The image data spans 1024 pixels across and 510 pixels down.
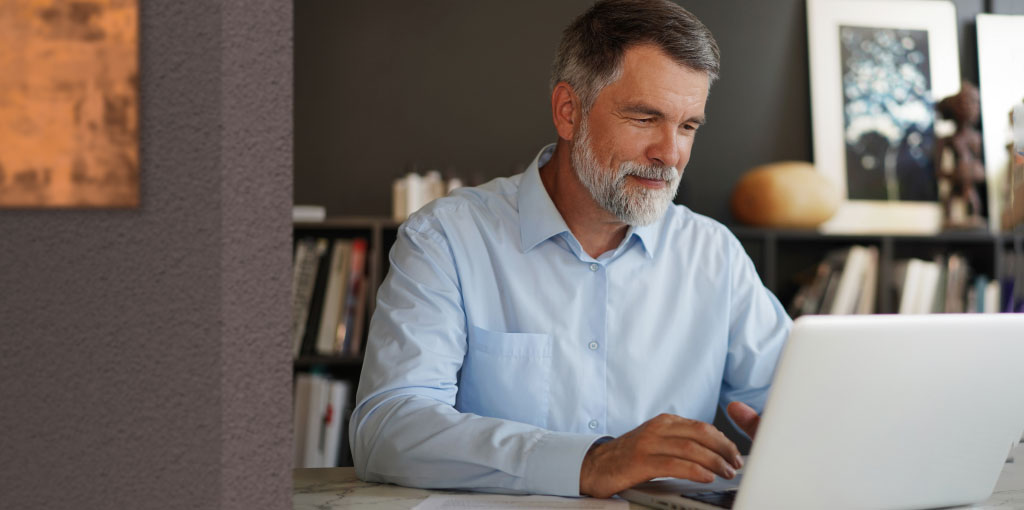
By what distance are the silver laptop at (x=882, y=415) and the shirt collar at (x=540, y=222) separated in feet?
2.14

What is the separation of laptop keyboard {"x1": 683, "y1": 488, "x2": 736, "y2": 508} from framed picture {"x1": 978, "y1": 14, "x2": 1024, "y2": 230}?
2728mm

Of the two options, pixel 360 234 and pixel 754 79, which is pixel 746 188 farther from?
pixel 360 234

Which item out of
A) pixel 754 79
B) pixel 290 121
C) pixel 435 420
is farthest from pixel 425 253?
pixel 754 79

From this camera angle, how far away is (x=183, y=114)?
2.72ft

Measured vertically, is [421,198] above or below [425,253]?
above

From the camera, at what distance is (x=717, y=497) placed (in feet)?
3.51

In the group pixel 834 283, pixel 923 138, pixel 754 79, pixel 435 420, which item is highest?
pixel 754 79

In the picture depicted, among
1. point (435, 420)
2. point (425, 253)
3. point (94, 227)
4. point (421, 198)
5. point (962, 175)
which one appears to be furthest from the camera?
point (962, 175)

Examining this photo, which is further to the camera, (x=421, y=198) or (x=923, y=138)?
(x=923, y=138)

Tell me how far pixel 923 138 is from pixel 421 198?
1805 millimetres

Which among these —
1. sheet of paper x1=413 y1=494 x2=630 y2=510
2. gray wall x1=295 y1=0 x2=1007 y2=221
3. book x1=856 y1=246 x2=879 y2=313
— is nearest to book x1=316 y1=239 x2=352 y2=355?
gray wall x1=295 y1=0 x2=1007 y2=221

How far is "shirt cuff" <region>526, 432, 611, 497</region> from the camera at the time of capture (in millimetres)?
1173

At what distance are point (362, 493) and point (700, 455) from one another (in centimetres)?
42

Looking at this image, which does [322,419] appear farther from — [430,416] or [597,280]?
[430,416]
